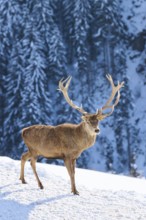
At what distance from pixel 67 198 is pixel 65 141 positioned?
1.26m

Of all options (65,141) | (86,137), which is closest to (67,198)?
(65,141)

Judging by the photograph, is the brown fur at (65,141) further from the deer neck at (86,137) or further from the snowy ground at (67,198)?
the snowy ground at (67,198)

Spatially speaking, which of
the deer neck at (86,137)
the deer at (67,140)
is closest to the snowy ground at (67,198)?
the deer at (67,140)

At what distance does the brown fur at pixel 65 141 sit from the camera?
993 cm

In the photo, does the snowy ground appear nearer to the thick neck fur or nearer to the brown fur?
the brown fur

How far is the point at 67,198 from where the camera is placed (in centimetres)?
980

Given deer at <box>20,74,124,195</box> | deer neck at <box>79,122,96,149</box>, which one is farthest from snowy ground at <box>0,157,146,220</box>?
deer neck at <box>79,122,96,149</box>

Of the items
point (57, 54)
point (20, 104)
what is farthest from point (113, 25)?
point (20, 104)

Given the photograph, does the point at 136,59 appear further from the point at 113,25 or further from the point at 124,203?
the point at 124,203

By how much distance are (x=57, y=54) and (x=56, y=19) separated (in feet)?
26.3

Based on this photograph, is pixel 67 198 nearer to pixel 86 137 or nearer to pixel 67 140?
pixel 67 140

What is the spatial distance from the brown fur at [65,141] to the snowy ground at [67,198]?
0.53 metres

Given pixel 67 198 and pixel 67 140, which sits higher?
pixel 67 140

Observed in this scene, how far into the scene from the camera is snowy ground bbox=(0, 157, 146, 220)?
885 centimetres
